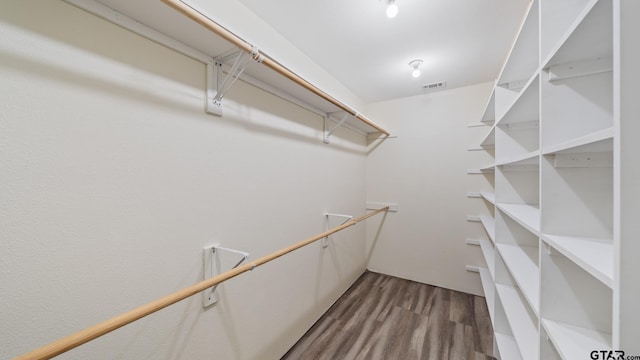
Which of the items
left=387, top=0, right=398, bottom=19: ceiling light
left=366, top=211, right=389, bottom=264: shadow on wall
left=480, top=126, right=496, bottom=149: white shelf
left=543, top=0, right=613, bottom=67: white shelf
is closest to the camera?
left=543, top=0, right=613, bottom=67: white shelf

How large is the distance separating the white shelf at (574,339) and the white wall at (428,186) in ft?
6.38

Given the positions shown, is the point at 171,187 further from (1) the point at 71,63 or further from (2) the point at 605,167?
(2) the point at 605,167

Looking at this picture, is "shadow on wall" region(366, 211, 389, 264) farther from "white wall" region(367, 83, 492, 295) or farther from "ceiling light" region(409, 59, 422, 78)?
"ceiling light" region(409, 59, 422, 78)

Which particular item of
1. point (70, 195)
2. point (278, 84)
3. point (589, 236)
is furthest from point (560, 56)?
point (70, 195)

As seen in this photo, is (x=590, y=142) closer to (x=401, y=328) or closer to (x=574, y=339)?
(x=574, y=339)

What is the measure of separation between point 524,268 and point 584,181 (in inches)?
26.4

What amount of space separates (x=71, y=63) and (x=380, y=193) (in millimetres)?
2871

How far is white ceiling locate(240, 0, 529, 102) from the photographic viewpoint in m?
1.31

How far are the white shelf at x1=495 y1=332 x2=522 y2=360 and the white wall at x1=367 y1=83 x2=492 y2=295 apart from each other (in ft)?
3.65

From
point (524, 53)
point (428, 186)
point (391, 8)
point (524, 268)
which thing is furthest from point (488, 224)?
point (391, 8)

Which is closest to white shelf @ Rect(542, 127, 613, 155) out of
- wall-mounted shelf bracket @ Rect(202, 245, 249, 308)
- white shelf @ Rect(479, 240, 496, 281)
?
wall-mounted shelf bracket @ Rect(202, 245, 249, 308)

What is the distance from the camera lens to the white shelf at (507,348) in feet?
4.12

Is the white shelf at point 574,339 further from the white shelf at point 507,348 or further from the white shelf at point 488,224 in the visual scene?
the white shelf at point 488,224

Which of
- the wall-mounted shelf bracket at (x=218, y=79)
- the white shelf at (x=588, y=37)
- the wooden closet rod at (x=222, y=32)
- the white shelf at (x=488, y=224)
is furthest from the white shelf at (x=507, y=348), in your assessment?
the wall-mounted shelf bracket at (x=218, y=79)
